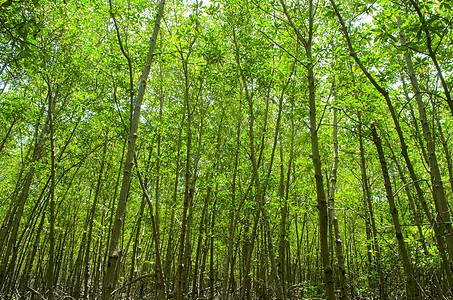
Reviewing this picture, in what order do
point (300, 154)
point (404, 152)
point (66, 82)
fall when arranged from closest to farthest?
point (404, 152)
point (66, 82)
point (300, 154)

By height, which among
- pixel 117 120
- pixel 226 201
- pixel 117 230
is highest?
pixel 117 120

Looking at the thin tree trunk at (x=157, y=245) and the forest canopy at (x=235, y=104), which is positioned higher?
the forest canopy at (x=235, y=104)

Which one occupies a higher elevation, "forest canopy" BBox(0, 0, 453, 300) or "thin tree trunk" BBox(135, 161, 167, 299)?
"forest canopy" BBox(0, 0, 453, 300)

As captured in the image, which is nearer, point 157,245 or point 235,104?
point 157,245

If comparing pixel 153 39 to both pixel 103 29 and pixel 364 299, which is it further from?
pixel 364 299

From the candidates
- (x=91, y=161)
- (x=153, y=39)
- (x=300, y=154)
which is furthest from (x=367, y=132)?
(x=91, y=161)

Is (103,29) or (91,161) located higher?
(103,29)

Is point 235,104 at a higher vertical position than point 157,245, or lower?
higher

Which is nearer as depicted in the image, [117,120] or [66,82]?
[117,120]

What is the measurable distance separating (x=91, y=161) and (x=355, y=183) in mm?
10128

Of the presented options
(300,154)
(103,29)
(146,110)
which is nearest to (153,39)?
(103,29)

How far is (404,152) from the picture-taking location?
2334 mm

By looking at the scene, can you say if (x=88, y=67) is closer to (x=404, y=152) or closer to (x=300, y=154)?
(x=404, y=152)

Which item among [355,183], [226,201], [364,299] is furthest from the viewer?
[355,183]
